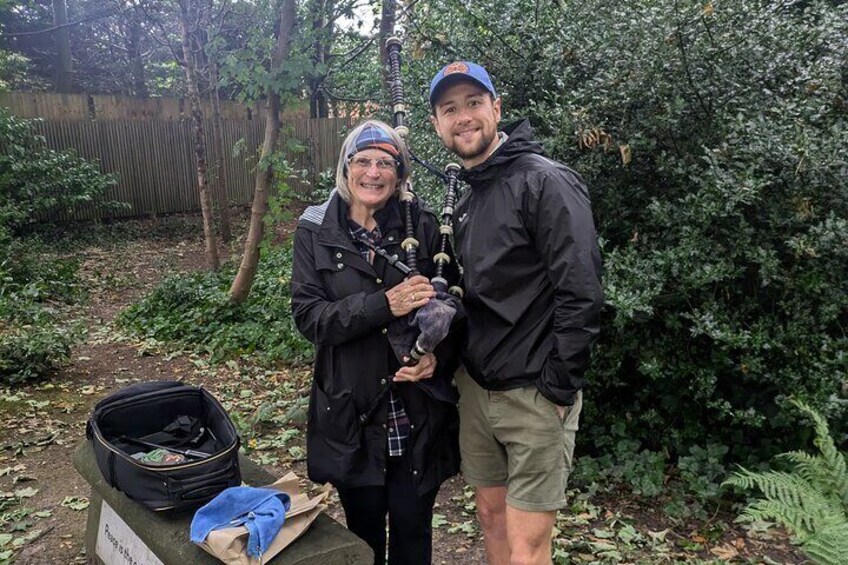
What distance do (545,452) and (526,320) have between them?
49 cm

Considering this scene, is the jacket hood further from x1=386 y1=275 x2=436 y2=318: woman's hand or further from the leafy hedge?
the leafy hedge

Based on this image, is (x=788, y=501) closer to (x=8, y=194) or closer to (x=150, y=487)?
(x=150, y=487)

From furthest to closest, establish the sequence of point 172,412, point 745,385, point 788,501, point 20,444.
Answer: point 20,444
point 745,385
point 172,412
point 788,501

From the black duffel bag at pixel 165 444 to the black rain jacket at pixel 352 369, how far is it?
44 cm

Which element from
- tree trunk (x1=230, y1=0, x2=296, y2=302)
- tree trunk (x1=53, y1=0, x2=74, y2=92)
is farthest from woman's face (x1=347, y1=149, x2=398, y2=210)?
tree trunk (x1=53, y1=0, x2=74, y2=92)

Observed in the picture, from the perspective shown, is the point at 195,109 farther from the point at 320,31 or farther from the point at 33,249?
the point at 33,249

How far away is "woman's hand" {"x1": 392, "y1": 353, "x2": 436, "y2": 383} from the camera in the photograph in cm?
247

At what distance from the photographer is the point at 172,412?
3.26 meters

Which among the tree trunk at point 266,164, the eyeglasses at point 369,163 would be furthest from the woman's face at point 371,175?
the tree trunk at point 266,164

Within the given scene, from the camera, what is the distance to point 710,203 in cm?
346

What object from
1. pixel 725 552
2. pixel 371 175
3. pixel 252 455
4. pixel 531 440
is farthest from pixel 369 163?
pixel 252 455

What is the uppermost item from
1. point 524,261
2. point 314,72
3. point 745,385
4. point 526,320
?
point 314,72

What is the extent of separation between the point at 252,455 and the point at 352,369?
103 inches

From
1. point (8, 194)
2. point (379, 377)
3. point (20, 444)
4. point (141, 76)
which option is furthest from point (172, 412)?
point (141, 76)
